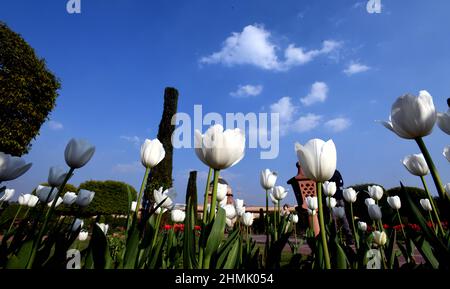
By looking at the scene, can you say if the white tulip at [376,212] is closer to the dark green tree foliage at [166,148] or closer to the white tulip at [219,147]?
the white tulip at [219,147]

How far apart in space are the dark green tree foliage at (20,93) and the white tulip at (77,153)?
13780mm

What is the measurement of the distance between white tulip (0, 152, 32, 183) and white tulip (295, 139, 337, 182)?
Answer: 66.3 inches

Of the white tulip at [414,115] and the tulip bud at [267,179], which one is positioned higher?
the tulip bud at [267,179]

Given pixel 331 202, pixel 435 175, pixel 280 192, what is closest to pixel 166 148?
pixel 331 202

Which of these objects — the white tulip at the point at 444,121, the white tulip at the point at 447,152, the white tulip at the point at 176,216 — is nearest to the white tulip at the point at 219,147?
the white tulip at the point at 444,121

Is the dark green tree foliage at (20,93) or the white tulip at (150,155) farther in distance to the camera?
the dark green tree foliage at (20,93)

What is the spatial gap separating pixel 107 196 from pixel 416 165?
1047 inches

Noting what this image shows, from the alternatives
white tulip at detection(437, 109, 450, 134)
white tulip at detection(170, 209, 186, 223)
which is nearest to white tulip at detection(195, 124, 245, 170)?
white tulip at detection(437, 109, 450, 134)

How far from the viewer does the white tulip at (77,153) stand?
5.41ft

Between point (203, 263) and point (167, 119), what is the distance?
17.3 meters

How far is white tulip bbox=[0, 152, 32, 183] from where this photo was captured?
5.37ft

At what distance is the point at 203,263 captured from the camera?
1181 mm
